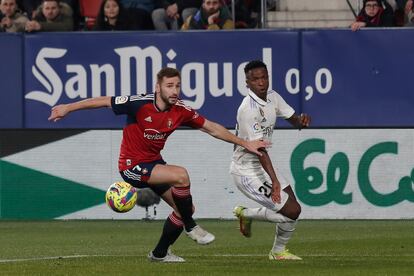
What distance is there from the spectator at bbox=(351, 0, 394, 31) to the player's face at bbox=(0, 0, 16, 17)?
533 cm

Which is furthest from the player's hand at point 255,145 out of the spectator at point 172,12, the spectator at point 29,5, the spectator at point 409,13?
the spectator at point 29,5

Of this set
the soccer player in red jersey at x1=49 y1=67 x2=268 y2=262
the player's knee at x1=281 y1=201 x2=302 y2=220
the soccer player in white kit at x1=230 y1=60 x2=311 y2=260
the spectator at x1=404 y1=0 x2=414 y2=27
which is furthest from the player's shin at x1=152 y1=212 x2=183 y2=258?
the spectator at x1=404 y1=0 x2=414 y2=27

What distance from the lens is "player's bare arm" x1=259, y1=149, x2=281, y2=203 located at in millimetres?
14006

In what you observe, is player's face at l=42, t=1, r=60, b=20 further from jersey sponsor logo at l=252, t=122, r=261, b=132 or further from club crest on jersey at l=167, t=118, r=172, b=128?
club crest on jersey at l=167, t=118, r=172, b=128

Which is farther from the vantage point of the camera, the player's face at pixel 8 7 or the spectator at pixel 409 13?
the player's face at pixel 8 7

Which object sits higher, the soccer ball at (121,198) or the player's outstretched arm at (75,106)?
the player's outstretched arm at (75,106)

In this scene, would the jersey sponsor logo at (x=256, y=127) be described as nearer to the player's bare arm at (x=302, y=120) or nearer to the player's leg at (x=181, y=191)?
the player's bare arm at (x=302, y=120)

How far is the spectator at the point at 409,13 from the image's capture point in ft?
68.6

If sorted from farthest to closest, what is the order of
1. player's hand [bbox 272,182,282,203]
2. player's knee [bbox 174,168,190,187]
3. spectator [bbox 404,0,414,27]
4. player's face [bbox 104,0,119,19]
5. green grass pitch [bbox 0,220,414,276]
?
player's face [bbox 104,0,119,19], spectator [bbox 404,0,414,27], player's hand [bbox 272,182,282,203], player's knee [bbox 174,168,190,187], green grass pitch [bbox 0,220,414,276]

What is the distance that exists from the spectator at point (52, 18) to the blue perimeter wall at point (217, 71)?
191 mm

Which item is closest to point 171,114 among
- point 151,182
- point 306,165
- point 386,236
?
point 151,182

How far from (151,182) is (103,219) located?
800 centimetres

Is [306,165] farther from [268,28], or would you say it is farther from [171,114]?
[171,114]

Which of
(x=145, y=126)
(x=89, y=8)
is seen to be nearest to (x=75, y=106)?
(x=145, y=126)
